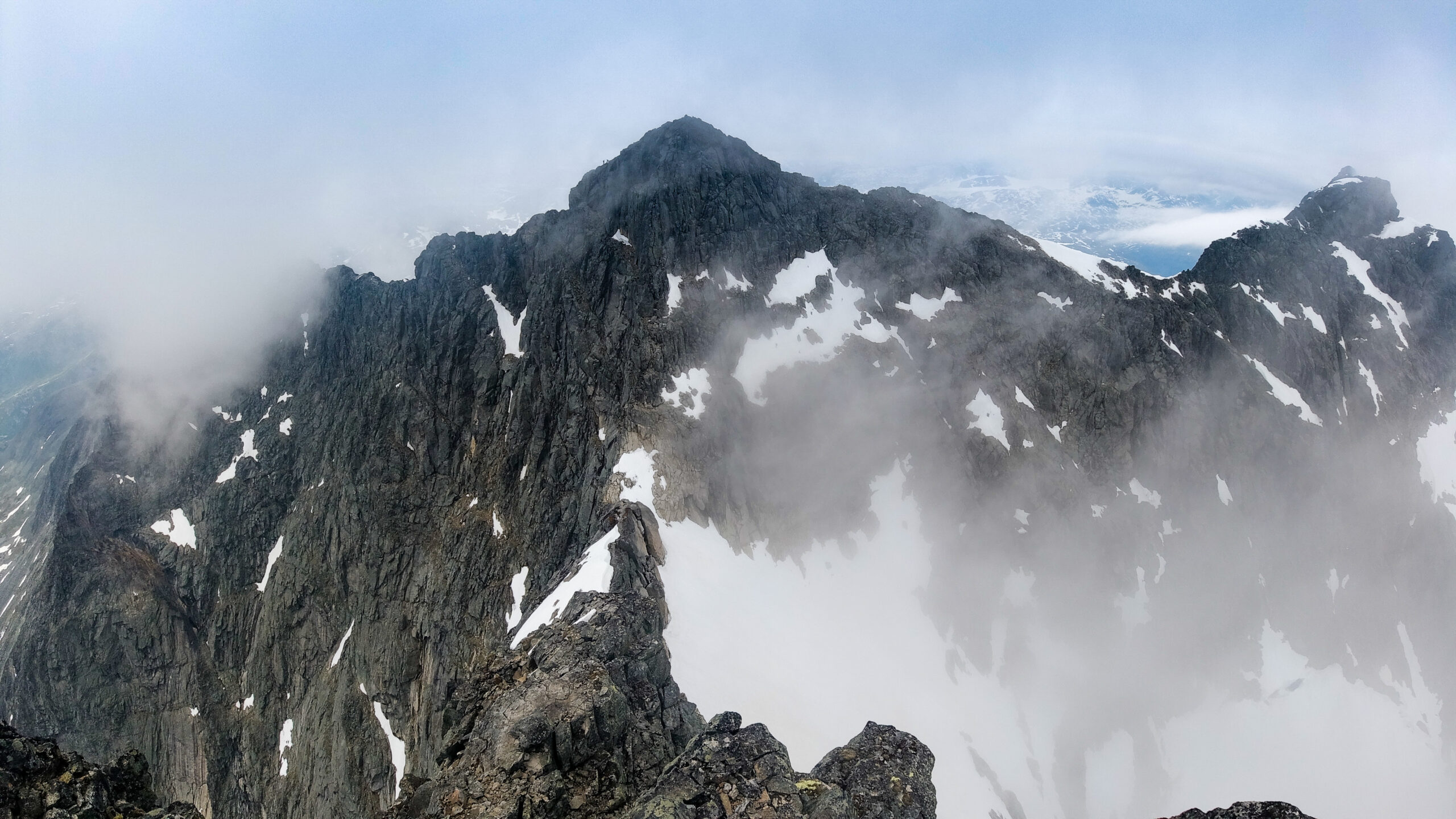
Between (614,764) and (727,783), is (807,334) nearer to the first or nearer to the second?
(614,764)

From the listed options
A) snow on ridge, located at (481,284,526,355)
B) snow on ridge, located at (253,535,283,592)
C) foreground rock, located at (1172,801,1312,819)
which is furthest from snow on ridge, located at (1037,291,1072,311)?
snow on ridge, located at (253,535,283,592)

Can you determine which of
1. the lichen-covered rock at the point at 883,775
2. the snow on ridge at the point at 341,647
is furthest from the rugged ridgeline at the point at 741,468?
the lichen-covered rock at the point at 883,775

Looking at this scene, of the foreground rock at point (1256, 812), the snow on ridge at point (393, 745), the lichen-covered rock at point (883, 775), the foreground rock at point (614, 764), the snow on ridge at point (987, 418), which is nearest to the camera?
the foreground rock at point (1256, 812)

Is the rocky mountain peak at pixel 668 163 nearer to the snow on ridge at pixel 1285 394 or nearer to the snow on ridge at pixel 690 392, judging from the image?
the snow on ridge at pixel 690 392

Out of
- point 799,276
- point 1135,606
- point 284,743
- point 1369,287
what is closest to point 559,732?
point 284,743

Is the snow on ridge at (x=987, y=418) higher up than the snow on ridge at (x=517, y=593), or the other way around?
the snow on ridge at (x=987, y=418)

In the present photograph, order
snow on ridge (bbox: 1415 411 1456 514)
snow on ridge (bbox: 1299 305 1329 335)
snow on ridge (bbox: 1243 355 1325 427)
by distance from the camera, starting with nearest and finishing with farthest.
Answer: snow on ridge (bbox: 1243 355 1325 427), snow on ridge (bbox: 1415 411 1456 514), snow on ridge (bbox: 1299 305 1329 335)

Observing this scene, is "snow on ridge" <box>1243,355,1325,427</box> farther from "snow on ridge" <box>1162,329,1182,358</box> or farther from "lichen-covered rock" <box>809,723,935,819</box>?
"lichen-covered rock" <box>809,723,935,819</box>
